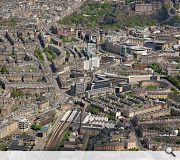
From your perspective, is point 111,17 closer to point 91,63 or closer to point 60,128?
point 91,63

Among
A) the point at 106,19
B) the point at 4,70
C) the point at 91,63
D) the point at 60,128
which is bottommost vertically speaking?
the point at 106,19

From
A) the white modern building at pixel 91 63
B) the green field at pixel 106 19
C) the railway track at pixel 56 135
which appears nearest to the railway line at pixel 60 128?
the railway track at pixel 56 135

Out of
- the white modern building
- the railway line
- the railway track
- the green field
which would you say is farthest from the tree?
the green field

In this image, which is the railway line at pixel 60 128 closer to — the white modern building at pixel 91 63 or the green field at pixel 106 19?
the white modern building at pixel 91 63

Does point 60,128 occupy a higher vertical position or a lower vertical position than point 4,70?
higher

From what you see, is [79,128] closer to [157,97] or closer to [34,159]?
[157,97]

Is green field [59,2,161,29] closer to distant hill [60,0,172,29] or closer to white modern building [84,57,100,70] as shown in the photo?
distant hill [60,0,172,29]

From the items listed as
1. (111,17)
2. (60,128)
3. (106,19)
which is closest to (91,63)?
(60,128)

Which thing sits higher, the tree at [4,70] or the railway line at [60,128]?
the railway line at [60,128]

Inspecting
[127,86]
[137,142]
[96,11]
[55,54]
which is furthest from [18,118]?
[96,11]

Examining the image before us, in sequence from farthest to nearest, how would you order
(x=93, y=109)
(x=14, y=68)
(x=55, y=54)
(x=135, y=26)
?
(x=135, y=26)
(x=55, y=54)
(x=14, y=68)
(x=93, y=109)

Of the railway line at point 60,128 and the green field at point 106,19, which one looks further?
the green field at point 106,19
